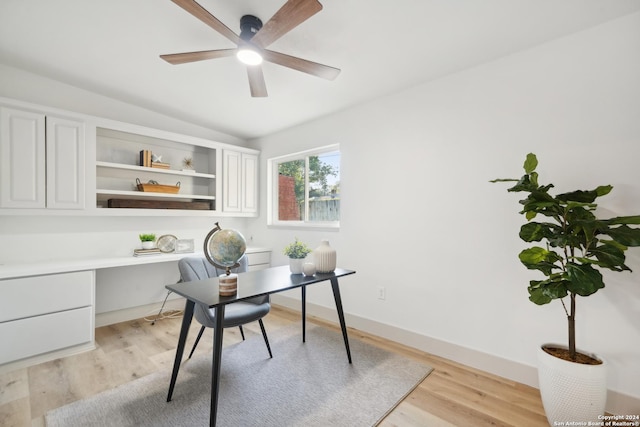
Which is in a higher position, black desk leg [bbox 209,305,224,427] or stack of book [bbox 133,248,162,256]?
stack of book [bbox 133,248,162,256]

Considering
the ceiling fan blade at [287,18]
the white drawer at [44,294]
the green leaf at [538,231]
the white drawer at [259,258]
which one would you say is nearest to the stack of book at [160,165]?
the white drawer at [44,294]

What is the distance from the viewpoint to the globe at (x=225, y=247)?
5.60ft

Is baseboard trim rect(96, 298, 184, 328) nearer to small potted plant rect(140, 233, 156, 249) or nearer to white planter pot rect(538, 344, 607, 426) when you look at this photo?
small potted plant rect(140, 233, 156, 249)

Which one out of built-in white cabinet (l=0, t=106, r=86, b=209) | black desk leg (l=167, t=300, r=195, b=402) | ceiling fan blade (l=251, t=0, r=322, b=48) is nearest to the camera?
ceiling fan blade (l=251, t=0, r=322, b=48)

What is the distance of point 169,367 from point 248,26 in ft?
8.54

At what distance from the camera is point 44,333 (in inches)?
92.0

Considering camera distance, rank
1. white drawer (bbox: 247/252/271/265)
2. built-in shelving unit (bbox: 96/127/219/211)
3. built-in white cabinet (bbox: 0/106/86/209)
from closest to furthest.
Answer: built-in white cabinet (bbox: 0/106/86/209), built-in shelving unit (bbox: 96/127/219/211), white drawer (bbox: 247/252/271/265)

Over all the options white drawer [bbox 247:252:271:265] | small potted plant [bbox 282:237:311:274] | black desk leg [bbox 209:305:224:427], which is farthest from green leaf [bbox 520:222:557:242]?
white drawer [bbox 247:252:271:265]

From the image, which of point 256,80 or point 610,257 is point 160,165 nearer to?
point 256,80

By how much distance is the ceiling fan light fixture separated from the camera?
1.79 meters

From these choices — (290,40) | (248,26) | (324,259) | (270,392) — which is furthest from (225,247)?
(290,40)

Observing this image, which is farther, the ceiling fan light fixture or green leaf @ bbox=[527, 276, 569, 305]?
the ceiling fan light fixture

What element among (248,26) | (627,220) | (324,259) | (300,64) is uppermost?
(248,26)

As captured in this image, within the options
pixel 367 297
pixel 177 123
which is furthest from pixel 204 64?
pixel 367 297
